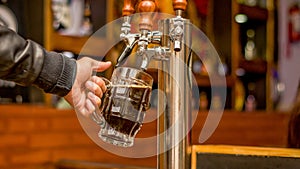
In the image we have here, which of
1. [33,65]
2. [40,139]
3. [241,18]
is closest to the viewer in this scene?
[33,65]

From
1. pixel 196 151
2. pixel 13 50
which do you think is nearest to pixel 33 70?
pixel 13 50

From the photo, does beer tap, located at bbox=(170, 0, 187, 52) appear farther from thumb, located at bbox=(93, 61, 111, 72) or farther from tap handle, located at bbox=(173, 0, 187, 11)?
thumb, located at bbox=(93, 61, 111, 72)

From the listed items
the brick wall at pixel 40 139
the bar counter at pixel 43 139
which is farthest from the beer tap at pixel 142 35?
the brick wall at pixel 40 139

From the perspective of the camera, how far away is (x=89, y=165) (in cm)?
178

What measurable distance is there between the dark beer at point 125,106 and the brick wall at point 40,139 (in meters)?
1.30

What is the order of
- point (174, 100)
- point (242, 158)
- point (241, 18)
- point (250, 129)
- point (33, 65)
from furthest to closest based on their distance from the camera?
point (241, 18) < point (250, 129) < point (242, 158) < point (174, 100) < point (33, 65)

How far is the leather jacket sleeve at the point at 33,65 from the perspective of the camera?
0.81m

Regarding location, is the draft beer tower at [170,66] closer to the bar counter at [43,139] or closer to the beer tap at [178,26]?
the beer tap at [178,26]

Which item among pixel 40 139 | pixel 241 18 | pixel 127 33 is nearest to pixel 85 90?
pixel 127 33

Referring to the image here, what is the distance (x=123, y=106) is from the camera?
0.85m

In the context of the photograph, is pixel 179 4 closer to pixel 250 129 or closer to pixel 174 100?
pixel 174 100

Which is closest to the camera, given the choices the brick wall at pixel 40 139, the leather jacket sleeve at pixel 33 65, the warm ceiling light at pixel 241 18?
the leather jacket sleeve at pixel 33 65

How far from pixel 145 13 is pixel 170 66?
106mm

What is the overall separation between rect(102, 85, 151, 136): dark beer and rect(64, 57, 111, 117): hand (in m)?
0.02
